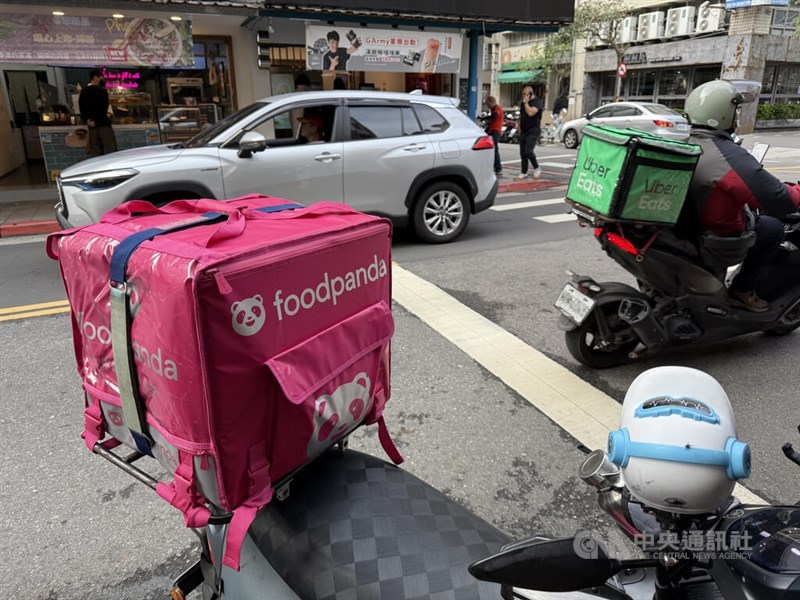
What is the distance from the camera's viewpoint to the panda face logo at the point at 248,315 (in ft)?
4.22

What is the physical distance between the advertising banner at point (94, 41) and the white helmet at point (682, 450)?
437 inches

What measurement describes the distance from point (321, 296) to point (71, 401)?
305 centimetres

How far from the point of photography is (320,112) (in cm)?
742

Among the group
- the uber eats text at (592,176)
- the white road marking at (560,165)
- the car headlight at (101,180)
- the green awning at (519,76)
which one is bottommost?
the white road marking at (560,165)

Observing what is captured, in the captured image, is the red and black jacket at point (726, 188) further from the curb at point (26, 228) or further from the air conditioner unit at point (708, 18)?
the air conditioner unit at point (708, 18)

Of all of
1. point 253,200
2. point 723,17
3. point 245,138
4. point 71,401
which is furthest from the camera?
point 723,17

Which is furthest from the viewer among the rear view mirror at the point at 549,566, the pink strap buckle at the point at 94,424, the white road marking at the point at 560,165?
the white road marking at the point at 560,165

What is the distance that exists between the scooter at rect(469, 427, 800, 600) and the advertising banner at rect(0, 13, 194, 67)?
36.2ft

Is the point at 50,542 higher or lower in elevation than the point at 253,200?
lower

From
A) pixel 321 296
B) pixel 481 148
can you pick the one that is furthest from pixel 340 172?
pixel 321 296

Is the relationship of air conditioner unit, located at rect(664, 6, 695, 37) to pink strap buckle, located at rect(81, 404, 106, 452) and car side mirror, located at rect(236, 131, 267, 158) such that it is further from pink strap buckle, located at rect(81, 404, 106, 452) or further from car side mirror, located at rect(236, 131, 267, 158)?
pink strap buckle, located at rect(81, 404, 106, 452)

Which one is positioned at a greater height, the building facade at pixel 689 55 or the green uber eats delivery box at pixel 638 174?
the building facade at pixel 689 55

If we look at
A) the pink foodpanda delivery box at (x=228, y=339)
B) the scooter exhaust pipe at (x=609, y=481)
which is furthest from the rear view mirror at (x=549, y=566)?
the pink foodpanda delivery box at (x=228, y=339)

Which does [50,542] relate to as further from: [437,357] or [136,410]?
[437,357]
